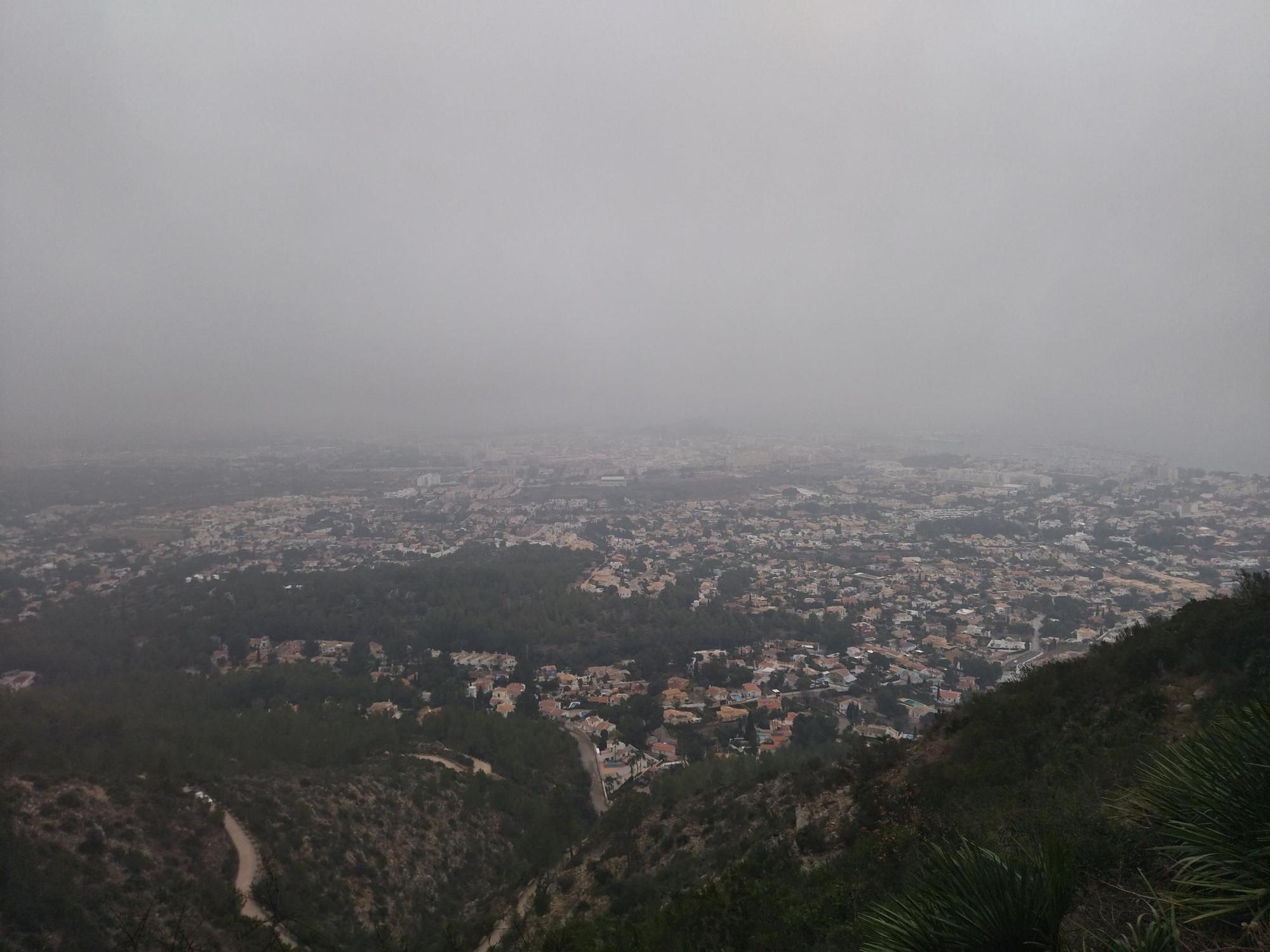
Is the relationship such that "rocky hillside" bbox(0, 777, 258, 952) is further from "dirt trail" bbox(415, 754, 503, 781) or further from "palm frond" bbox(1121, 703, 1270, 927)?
"palm frond" bbox(1121, 703, 1270, 927)

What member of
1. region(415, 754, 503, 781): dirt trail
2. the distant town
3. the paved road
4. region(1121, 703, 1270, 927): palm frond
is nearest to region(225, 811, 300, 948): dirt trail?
region(415, 754, 503, 781): dirt trail

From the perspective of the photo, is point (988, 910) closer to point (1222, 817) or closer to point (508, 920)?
point (1222, 817)

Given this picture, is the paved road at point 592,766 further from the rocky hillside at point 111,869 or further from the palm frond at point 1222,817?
the palm frond at point 1222,817

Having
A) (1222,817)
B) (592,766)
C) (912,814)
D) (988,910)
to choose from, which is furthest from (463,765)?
(1222,817)

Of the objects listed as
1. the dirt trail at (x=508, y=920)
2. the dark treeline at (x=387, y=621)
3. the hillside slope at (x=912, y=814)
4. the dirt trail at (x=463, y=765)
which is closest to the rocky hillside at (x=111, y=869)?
the dirt trail at (x=508, y=920)

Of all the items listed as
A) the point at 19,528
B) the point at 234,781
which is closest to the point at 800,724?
the point at 234,781

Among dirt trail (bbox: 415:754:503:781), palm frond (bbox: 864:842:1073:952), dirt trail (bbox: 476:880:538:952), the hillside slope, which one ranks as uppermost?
palm frond (bbox: 864:842:1073:952)
